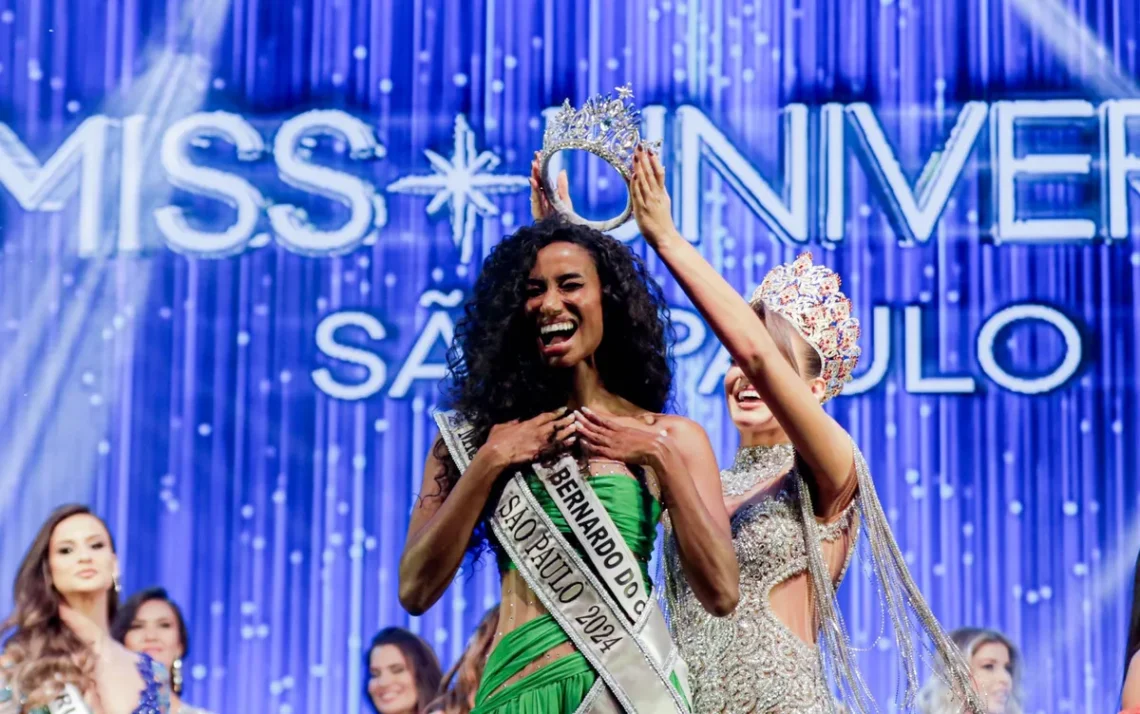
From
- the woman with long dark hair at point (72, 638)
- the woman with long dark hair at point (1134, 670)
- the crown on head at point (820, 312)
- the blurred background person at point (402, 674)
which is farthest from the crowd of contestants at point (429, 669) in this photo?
the crown on head at point (820, 312)

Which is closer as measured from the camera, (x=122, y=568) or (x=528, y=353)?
(x=528, y=353)

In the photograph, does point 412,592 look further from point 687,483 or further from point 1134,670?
point 1134,670

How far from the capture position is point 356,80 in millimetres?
5520

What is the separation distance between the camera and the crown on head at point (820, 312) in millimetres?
3090

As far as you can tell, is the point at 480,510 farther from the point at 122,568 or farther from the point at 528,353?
the point at 122,568

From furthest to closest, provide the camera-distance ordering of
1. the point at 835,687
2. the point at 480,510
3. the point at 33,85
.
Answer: the point at 33,85 → the point at 835,687 → the point at 480,510

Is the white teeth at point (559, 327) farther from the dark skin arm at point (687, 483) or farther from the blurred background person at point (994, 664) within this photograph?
the blurred background person at point (994, 664)

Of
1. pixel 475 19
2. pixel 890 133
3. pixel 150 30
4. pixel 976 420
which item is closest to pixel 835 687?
pixel 976 420

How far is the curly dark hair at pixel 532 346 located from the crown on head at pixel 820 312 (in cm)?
66

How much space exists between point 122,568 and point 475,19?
2133 mm

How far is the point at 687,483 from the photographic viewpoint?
227cm

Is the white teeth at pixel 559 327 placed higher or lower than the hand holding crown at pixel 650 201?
lower

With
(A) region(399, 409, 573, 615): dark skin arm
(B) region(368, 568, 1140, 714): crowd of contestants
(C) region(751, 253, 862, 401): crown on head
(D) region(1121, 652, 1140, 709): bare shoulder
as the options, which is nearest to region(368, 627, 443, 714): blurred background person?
(B) region(368, 568, 1140, 714): crowd of contestants

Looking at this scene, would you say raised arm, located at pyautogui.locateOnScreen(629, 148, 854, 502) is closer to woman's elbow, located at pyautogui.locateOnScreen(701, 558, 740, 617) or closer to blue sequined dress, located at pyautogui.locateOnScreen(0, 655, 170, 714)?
woman's elbow, located at pyautogui.locateOnScreen(701, 558, 740, 617)
